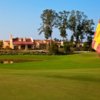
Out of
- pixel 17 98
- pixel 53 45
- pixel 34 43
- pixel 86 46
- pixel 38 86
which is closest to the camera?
pixel 17 98

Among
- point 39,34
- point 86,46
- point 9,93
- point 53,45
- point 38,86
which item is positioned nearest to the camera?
point 9,93

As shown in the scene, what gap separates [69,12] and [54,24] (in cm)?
577

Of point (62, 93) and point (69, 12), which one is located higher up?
point (69, 12)

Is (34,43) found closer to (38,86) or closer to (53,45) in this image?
(53,45)

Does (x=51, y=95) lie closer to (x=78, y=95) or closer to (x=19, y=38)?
(x=78, y=95)

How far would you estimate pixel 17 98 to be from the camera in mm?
9852

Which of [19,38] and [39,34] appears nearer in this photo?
[39,34]

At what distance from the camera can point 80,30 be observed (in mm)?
102938

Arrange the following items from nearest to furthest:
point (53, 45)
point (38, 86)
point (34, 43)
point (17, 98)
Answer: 1. point (17, 98)
2. point (38, 86)
3. point (53, 45)
4. point (34, 43)

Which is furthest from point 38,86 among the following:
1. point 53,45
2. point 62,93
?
point 53,45

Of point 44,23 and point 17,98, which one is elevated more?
point 44,23

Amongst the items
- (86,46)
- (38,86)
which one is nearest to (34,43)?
(86,46)

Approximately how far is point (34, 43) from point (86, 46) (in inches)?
1555

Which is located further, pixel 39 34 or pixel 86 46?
pixel 39 34
